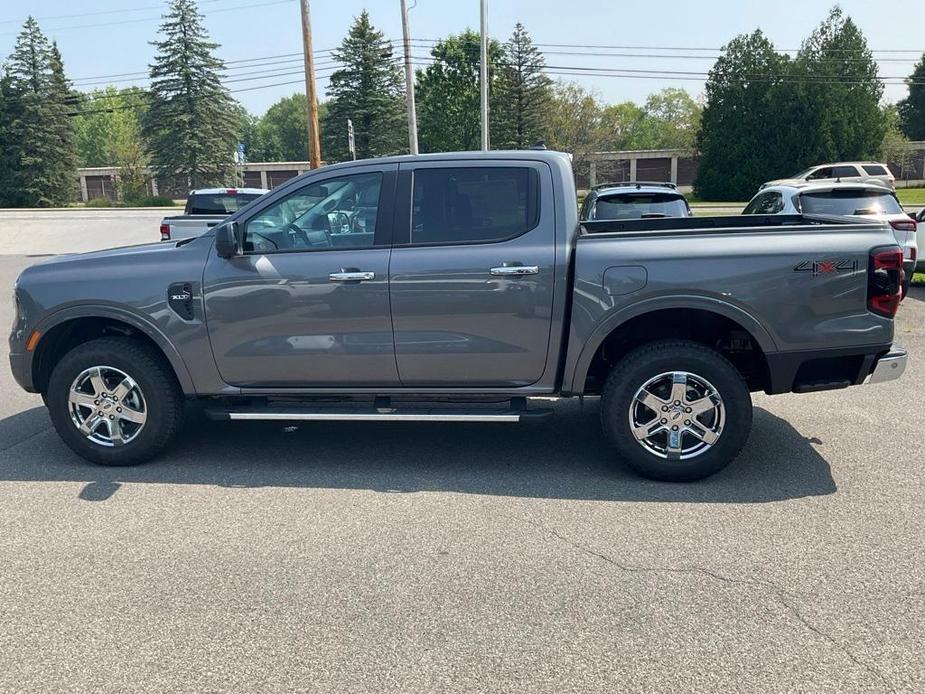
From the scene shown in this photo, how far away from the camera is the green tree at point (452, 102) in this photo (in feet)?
193

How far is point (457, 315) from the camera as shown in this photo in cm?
485

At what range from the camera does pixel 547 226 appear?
486 centimetres

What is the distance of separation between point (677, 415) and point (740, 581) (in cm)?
133

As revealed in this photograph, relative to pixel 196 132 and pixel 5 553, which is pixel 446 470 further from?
pixel 196 132

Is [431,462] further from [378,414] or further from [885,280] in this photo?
[885,280]

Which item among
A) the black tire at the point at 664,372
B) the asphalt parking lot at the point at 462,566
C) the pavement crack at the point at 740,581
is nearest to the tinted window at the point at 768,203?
the asphalt parking lot at the point at 462,566

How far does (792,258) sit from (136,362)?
411cm

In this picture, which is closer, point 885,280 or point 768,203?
point 885,280

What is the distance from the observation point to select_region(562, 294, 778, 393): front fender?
4641 mm

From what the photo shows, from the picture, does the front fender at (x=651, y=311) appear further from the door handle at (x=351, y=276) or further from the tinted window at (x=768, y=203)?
the tinted window at (x=768, y=203)

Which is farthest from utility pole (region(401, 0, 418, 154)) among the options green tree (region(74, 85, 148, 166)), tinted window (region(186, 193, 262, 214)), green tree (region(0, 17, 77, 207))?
green tree (region(74, 85, 148, 166))

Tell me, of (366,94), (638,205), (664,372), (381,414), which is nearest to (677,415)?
(664,372)

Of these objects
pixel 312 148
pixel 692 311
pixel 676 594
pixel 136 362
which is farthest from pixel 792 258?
pixel 312 148

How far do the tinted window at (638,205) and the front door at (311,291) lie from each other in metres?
7.17
